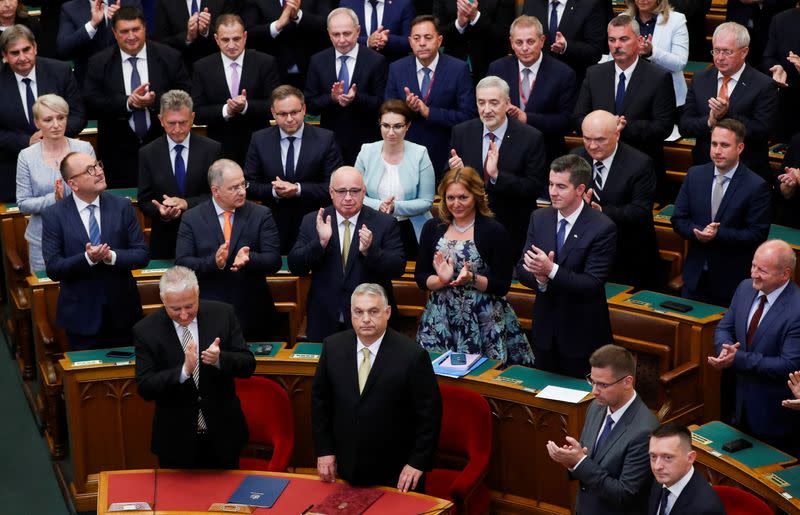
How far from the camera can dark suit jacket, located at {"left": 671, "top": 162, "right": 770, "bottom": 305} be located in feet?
21.2

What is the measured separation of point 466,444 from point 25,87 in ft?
12.5

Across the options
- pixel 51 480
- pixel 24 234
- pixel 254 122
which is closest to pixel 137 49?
pixel 254 122

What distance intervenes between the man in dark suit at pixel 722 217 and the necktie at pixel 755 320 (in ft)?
3.03

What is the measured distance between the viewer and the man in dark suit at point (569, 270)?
578 cm

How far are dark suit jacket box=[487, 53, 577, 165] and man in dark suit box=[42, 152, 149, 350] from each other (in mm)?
2574

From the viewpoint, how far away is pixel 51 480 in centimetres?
661

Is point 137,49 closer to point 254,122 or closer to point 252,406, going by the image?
point 254,122

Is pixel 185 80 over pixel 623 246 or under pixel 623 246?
over

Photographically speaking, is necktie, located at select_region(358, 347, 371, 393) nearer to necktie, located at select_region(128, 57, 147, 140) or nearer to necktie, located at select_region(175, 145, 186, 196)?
necktie, located at select_region(175, 145, 186, 196)

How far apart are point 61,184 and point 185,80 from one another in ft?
4.53

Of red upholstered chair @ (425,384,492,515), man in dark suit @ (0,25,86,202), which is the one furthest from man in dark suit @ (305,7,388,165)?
red upholstered chair @ (425,384,492,515)

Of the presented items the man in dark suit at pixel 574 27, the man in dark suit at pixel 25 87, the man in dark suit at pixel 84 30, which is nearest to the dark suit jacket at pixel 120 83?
the man in dark suit at pixel 25 87

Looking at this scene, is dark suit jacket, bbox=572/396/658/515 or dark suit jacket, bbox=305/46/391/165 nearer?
dark suit jacket, bbox=572/396/658/515

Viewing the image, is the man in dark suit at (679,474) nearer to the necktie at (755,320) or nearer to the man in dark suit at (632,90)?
the necktie at (755,320)
